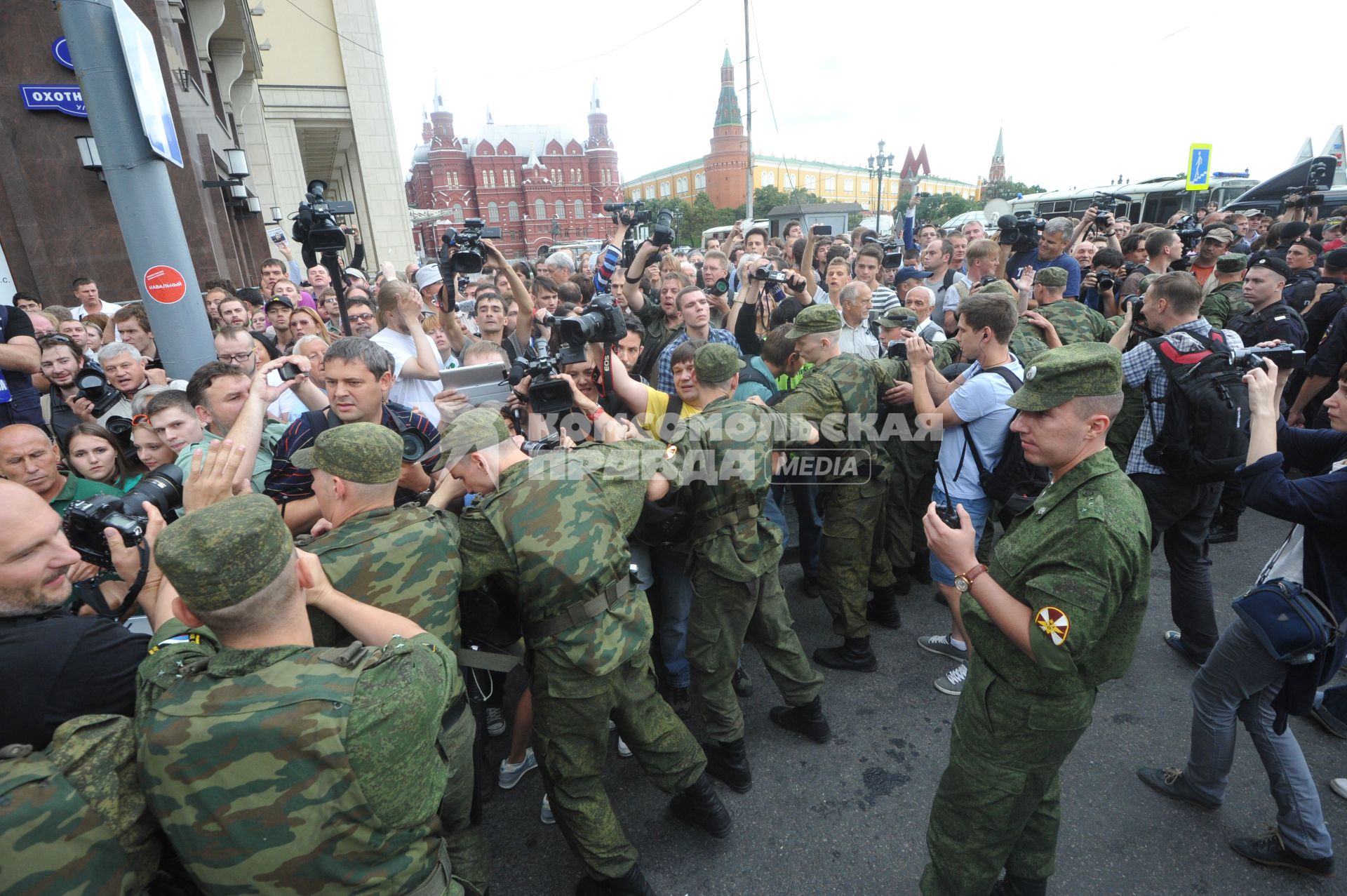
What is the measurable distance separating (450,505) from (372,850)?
1457 millimetres

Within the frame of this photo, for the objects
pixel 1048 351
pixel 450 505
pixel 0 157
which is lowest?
pixel 450 505

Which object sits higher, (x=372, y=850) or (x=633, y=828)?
(x=372, y=850)

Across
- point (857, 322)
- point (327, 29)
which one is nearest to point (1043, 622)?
point (857, 322)

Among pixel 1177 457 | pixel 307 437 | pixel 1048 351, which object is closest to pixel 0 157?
pixel 307 437

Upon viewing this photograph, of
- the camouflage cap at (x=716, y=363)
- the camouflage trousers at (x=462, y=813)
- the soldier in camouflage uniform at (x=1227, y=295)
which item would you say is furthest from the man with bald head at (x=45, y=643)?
the soldier in camouflage uniform at (x=1227, y=295)

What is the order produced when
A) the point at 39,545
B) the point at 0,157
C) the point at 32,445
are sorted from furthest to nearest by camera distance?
the point at 0,157, the point at 32,445, the point at 39,545

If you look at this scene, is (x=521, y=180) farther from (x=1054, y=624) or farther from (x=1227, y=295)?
(x=1054, y=624)

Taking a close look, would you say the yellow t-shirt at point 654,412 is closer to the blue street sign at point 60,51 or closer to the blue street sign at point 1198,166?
the blue street sign at point 60,51

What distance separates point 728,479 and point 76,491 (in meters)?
2.84

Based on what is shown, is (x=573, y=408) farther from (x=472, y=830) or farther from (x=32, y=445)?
(x=32, y=445)

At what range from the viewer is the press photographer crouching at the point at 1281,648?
2.07 metres

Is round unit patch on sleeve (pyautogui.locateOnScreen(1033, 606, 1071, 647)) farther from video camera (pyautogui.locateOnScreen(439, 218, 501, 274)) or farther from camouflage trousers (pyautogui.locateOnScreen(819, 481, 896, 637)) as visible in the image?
video camera (pyautogui.locateOnScreen(439, 218, 501, 274))

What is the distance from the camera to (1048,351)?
194 centimetres

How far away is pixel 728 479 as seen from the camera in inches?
109
